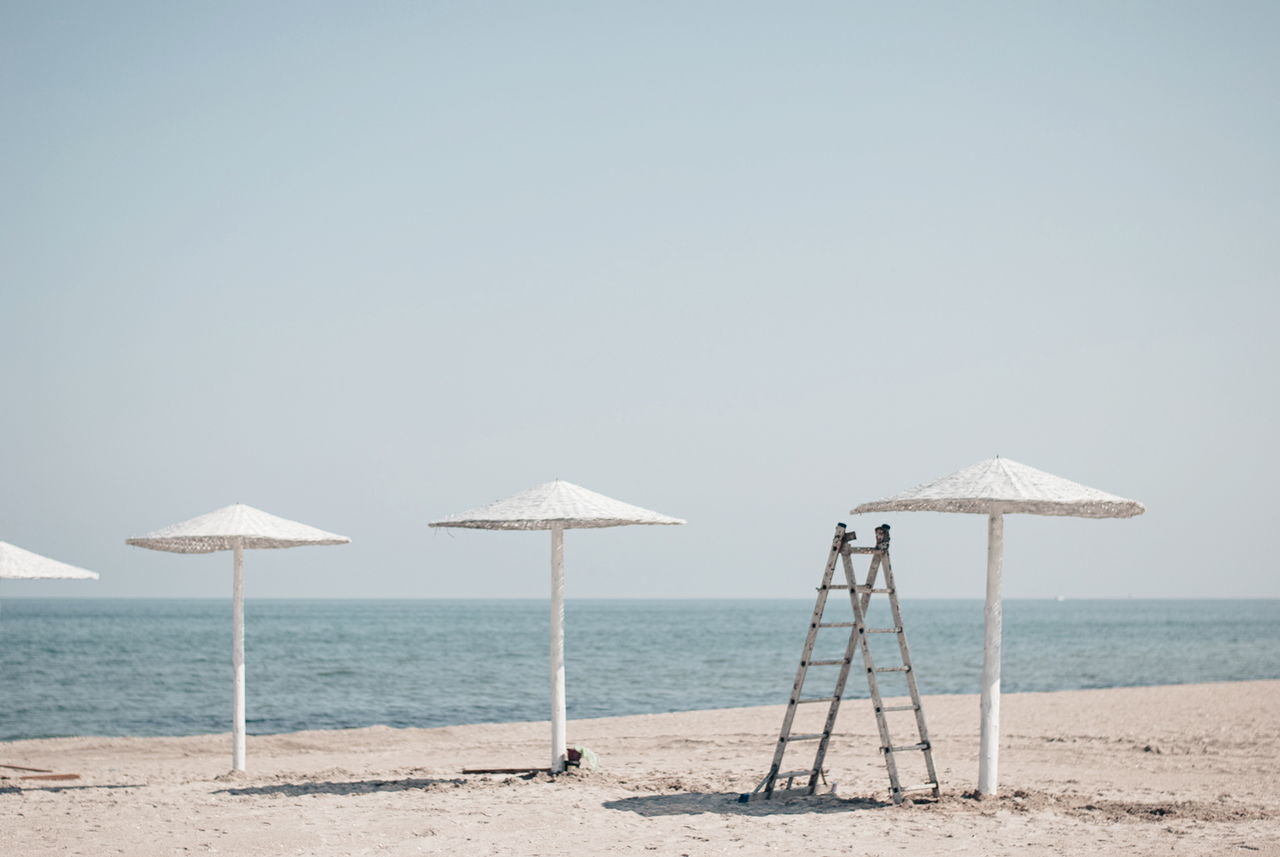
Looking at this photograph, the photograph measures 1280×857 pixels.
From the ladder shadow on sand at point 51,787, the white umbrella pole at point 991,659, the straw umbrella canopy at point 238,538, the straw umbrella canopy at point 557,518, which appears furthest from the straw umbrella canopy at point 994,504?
the ladder shadow on sand at point 51,787

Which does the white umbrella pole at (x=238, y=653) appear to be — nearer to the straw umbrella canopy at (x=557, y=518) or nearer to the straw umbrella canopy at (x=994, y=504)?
the straw umbrella canopy at (x=557, y=518)

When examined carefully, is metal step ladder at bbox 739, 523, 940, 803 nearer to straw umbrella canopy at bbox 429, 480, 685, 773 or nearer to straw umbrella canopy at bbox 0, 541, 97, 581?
straw umbrella canopy at bbox 429, 480, 685, 773

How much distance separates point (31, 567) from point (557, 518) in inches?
205

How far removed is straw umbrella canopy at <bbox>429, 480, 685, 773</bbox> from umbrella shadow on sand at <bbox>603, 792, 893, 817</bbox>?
1.32 meters

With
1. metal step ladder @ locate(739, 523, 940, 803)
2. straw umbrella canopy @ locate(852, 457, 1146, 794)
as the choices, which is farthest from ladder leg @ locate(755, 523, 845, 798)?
straw umbrella canopy @ locate(852, 457, 1146, 794)

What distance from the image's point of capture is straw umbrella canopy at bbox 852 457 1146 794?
8.42m

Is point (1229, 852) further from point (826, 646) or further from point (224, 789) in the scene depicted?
point (826, 646)

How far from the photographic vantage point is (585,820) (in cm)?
842

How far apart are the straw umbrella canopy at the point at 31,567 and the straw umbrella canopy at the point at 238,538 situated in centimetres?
91

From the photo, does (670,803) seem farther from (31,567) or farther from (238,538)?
(31,567)

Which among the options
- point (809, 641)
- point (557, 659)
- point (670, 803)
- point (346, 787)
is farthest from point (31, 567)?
point (809, 641)

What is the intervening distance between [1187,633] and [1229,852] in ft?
226

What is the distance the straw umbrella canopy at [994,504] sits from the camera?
27.6ft

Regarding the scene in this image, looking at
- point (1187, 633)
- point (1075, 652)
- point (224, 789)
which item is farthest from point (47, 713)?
point (1187, 633)
